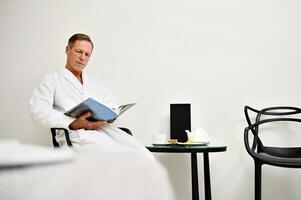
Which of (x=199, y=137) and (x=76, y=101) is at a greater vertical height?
(x=76, y=101)

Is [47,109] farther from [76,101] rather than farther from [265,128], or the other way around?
[265,128]

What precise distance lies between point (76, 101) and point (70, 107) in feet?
0.16

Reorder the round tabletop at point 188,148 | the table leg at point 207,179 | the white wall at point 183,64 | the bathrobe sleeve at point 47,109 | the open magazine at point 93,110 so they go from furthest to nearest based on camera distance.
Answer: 1. the white wall at point 183,64
2. the table leg at point 207,179
3. the round tabletop at point 188,148
4. the bathrobe sleeve at point 47,109
5. the open magazine at point 93,110

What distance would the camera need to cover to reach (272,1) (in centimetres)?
225

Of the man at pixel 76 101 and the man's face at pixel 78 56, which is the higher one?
the man's face at pixel 78 56

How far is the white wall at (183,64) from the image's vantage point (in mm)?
A: 2184

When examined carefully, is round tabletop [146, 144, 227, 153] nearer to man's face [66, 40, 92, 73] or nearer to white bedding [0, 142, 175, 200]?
man's face [66, 40, 92, 73]

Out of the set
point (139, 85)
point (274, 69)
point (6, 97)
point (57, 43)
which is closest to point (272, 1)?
point (274, 69)

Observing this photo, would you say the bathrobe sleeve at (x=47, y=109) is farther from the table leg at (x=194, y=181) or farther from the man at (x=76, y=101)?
the table leg at (x=194, y=181)

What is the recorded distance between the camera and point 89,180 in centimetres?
40

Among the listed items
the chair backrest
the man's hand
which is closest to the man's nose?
the man's hand

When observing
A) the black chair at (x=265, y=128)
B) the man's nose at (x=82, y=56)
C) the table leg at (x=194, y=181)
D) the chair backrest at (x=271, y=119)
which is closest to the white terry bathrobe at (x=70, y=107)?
the man's nose at (x=82, y=56)

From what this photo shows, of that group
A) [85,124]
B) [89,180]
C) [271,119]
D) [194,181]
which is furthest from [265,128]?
[89,180]

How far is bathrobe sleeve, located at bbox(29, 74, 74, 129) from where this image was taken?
1555mm
